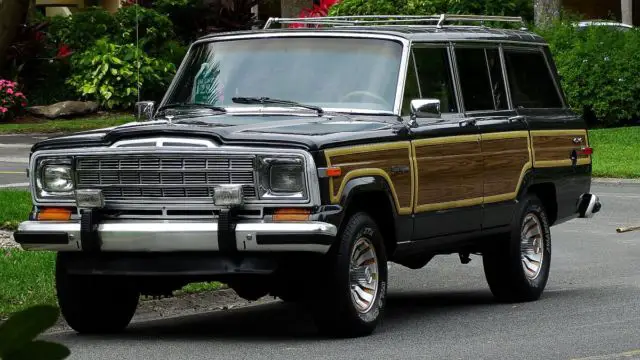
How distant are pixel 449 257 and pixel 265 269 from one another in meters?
6.22

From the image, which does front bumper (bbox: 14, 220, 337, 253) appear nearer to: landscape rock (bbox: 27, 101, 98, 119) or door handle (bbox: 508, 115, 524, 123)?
door handle (bbox: 508, 115, 524, 123)

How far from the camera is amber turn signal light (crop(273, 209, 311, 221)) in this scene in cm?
716

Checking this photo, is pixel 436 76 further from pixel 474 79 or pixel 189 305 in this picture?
pixel 189 305

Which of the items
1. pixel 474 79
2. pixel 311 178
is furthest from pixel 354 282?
pixel 474 79

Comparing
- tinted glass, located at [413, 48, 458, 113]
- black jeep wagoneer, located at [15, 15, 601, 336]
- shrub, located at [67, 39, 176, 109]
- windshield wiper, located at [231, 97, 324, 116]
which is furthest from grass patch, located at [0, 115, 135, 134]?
windshield wiper, located at [231, 97, 324, 116]

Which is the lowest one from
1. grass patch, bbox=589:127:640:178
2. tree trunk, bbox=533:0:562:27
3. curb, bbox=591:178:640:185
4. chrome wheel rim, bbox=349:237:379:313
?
grass patch, bbox=589:127:640:178

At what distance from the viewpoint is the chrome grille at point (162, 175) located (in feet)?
24.0

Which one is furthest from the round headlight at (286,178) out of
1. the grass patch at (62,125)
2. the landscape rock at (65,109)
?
the landscape rock at (65,109)

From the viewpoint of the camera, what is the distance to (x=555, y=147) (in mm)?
10180

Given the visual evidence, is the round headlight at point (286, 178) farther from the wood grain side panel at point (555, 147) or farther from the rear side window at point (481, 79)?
the wood grain side panel at point (555, 147)

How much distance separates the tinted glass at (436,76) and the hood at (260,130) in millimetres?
693

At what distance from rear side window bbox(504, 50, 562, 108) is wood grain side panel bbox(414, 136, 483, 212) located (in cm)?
129

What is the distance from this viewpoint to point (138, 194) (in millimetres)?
7578

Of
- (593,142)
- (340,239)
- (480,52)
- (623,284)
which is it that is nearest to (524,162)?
(480,52)
